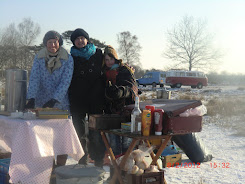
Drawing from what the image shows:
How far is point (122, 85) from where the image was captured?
353 centimetres

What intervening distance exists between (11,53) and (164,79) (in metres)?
13.2

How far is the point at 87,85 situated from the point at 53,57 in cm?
57

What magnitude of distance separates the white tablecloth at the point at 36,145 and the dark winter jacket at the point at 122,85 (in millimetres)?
712

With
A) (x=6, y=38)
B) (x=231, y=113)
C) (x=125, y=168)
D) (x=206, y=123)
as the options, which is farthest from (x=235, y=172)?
(x=6, y=38)

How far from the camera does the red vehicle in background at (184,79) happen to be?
87.3ft

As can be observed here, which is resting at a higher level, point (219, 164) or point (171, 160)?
point (171, 160)

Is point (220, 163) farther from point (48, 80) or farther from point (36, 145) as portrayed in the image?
point (36, 145)

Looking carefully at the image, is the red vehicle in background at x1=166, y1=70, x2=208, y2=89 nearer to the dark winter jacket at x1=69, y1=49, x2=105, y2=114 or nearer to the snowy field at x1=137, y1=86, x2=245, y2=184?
the snowy field at x1=137, y1=86, x2=245, y2=184

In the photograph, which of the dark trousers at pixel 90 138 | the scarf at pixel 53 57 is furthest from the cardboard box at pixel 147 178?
the scarf at pixel 53 57

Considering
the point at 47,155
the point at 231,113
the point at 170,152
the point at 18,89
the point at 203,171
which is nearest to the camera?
the point at 47,155

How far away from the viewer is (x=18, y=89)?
3.60 meters

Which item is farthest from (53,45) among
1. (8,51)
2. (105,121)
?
(8,51)

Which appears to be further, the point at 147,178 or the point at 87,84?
the point at 87,84

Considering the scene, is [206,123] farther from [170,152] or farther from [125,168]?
[125,168]
